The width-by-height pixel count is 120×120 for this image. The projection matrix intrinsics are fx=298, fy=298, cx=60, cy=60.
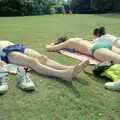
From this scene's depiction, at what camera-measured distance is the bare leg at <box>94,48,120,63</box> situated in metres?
4.95

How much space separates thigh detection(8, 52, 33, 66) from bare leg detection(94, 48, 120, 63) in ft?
4.38

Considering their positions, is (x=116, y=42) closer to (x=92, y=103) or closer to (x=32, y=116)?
(x=92, y=103)

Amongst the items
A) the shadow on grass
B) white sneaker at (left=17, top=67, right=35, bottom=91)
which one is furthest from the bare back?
white sneaker at (left=17, top=67, right=35, bottom=91)

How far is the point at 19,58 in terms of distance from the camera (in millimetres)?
4832

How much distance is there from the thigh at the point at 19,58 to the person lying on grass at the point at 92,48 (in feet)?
4.46

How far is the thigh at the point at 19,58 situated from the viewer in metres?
4.75

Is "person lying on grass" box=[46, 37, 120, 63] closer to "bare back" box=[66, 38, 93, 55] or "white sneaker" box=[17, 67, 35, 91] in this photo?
"bare back" box=[66, 38, 93, 55]

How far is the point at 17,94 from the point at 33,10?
87.8ft

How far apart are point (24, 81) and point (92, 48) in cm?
206

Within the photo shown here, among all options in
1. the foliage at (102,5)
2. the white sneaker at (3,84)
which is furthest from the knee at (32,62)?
the foliage at (102,5)

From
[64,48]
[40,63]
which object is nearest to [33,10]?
[64,48]

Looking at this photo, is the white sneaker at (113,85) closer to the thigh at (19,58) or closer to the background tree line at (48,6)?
the thigh at (19,58)

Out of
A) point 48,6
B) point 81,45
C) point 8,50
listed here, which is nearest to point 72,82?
point 8,50

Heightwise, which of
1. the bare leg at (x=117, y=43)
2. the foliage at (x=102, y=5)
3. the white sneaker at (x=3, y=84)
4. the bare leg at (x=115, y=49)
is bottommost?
the foliage at (x=102, y=5)
